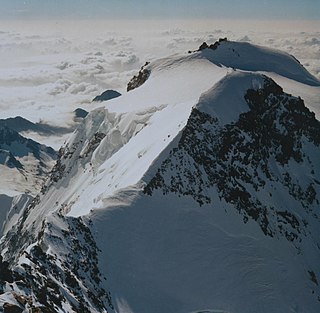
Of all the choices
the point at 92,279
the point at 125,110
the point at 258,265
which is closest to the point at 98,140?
the point at 125,110

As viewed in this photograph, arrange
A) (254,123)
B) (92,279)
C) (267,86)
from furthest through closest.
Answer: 1. (267,86)
2. (254,123)
3. (92,279)

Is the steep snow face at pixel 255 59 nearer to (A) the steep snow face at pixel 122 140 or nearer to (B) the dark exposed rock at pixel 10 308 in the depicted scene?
(A) the steep snow face at pixel 122 140

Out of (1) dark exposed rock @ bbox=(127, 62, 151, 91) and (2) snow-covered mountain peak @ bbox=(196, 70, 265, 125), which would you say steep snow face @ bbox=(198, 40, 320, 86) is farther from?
(2) snow-covered mountain peak @ bbox=(196, 70, 265, 125)

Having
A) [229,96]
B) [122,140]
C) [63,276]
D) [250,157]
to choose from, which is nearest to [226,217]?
[250,157]

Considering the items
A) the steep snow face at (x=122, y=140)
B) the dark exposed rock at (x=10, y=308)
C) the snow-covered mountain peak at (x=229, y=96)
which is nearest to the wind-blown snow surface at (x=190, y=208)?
the snow-covered mountain peak at (x=229, y=96)

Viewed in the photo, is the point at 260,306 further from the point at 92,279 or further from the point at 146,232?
the point at 92,279

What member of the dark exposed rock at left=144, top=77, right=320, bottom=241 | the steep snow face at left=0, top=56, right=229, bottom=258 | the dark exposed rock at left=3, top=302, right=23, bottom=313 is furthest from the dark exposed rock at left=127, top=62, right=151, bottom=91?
the dark exposed rock at left=3, top=302, right=23, bottom=313
